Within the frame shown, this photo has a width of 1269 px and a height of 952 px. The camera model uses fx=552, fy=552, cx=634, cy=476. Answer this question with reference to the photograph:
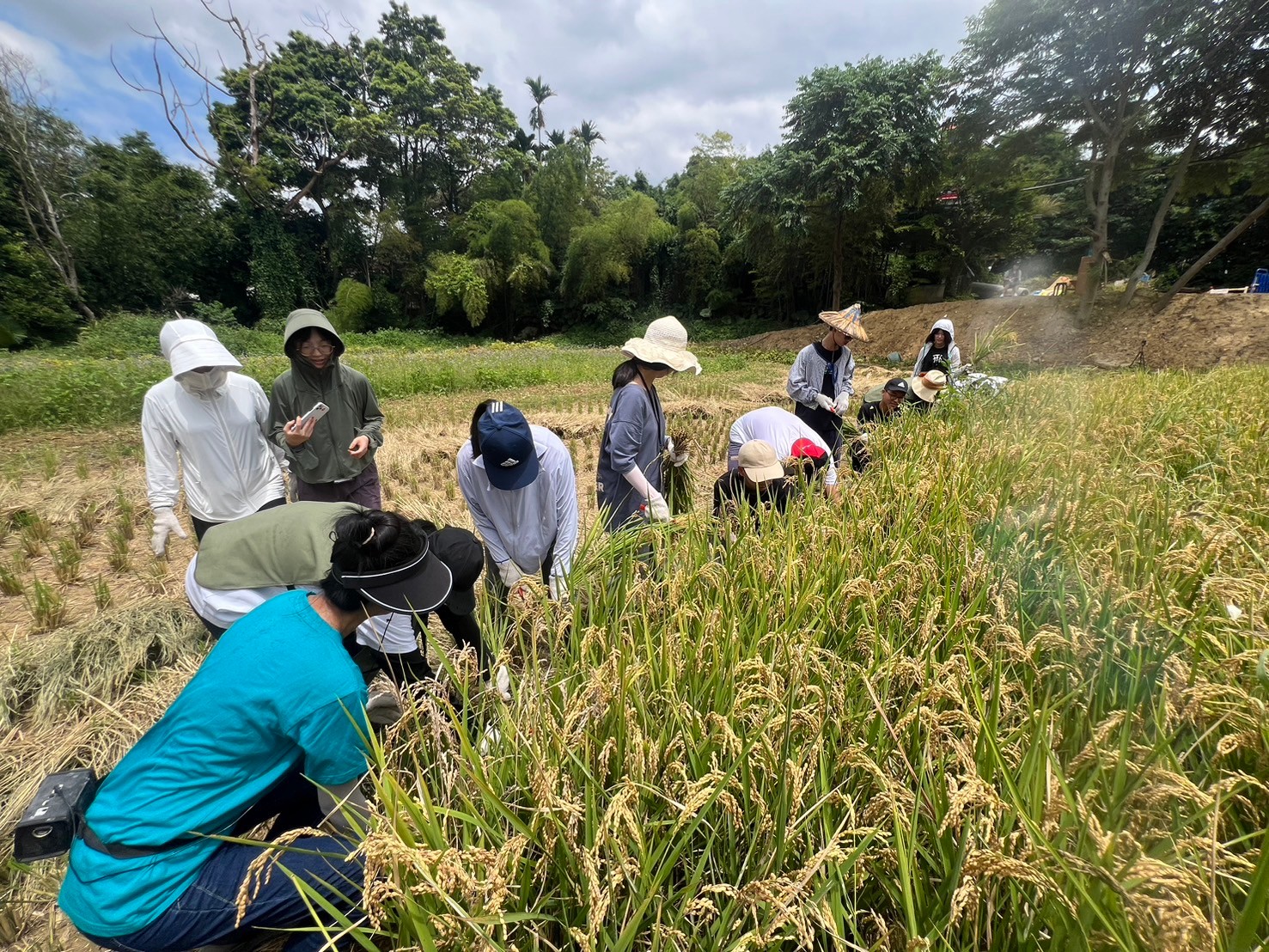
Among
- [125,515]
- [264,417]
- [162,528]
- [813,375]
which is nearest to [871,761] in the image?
[264,417]

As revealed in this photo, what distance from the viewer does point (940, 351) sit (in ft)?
16.9

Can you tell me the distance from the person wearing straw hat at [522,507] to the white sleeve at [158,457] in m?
1.51

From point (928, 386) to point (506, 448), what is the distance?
381 centimetres

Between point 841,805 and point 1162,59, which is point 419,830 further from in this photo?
point 1162,59

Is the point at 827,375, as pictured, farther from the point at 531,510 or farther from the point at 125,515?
the point at 125,515

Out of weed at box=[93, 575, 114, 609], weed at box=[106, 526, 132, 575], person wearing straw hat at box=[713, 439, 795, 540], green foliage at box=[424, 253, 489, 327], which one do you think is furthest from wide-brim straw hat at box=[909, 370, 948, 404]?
green foliage at box=[424, 253, 489, 327]

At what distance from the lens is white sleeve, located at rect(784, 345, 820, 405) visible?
4328 mm

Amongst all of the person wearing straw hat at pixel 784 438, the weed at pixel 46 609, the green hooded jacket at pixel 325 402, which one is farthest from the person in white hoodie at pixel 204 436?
the person wearing straw hat at pixel 784 438

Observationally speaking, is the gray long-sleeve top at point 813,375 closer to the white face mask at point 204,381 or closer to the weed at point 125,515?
the white face mask at point 204,381

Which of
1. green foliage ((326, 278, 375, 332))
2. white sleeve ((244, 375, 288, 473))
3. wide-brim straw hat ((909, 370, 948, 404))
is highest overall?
green foliage ((326, 278, 375, 332))

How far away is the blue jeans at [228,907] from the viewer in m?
1.40

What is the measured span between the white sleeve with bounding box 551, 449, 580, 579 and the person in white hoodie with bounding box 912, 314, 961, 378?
11.6ft

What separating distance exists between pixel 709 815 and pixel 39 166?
124ft

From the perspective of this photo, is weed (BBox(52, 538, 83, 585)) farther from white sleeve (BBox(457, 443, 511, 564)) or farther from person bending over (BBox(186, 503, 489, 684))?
white sleeve (BBox(457, 443, 511, 564))
